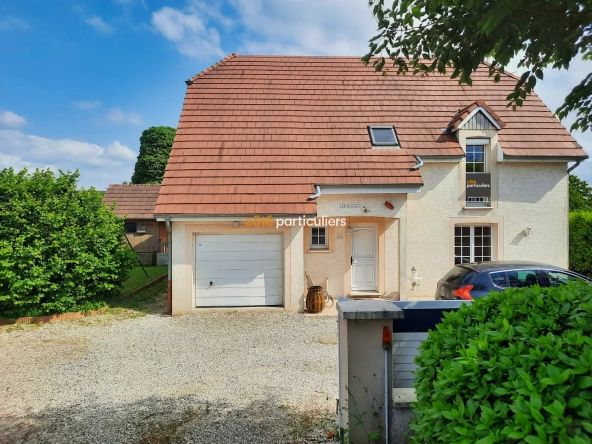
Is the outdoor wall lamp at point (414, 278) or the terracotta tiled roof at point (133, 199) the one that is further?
the terracotta tiled roof at point (133, 199)

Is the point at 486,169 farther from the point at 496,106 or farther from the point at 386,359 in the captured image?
the point at 386,359

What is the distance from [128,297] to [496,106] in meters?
15.2

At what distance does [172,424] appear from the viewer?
438 centimetres

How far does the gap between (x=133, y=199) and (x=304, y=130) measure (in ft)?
59.4

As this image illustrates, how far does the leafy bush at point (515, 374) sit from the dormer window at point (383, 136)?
33.1ft

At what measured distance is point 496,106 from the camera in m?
13.4

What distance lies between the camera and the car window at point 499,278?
7.66m

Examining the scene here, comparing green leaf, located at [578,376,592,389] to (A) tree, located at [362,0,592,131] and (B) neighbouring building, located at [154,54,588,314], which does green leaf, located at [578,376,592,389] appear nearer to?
(A) tree, located at [362,0,592,131]

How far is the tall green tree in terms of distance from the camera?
21.7 metres

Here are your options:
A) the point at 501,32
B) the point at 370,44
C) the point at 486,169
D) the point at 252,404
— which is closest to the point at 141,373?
the point at 252,404

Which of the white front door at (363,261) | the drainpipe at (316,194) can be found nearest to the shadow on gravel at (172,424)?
the drainpipe at (316,194)

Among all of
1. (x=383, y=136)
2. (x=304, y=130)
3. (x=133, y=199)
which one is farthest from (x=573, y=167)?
(x=133, y=199)

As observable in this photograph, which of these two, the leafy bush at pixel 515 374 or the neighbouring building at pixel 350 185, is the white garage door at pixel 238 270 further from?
the leafy bush at pixel 515 374

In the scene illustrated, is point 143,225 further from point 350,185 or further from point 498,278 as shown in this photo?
point 498,278
